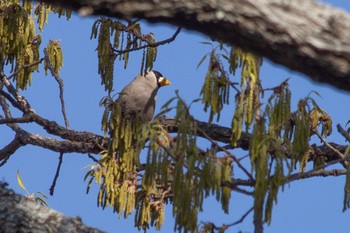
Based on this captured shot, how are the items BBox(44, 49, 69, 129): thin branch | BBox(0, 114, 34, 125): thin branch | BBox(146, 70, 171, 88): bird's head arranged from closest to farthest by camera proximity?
BBox(0, 114, 34, 125): thin branch
BBox(44, 49, 69, 129): thin branch
BBox(146, 70, 171, 88): bird's head

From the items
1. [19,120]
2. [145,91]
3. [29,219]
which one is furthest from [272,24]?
[145,91]

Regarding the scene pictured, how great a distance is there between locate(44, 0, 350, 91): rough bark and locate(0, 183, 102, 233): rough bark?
764 mm

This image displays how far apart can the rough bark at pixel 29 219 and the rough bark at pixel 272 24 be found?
0.76 metres

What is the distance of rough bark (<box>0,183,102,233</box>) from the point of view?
7.16 feet

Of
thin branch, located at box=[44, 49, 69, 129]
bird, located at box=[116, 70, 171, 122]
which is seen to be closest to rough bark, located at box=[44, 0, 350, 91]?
thin branch, located at box=[44, 49, 69, 129]

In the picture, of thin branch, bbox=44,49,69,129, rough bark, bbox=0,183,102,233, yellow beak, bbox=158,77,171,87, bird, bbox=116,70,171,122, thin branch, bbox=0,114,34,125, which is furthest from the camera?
yellow beak, bbox=158,77,171,87

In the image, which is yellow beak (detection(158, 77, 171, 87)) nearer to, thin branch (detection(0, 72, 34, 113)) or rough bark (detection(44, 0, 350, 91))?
thin branch (detection(0, 72, 34, 113))

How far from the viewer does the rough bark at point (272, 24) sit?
1632 mm

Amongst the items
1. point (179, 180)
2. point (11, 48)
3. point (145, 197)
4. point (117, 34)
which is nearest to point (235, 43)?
point (179, 180)

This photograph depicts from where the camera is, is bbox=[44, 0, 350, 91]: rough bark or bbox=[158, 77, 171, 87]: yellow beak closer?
bbox=[44, 0, 350, 91]: rough bark

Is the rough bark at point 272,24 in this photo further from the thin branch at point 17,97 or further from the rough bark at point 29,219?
the thin branch at point 17,97

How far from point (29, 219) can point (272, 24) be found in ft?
2.99

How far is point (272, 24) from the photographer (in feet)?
5.44

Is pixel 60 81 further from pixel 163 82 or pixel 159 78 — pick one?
pixel 163 82
